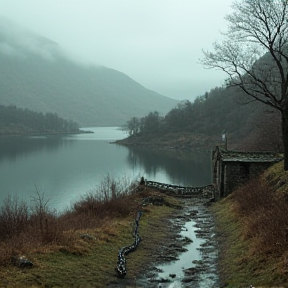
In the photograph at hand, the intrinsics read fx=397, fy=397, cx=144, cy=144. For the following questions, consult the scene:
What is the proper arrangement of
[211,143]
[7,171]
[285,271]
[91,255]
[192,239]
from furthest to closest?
[211,143] < [7,171] < [192,239] < [91,255] < [285,271]

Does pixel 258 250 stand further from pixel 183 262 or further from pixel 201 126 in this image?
pixel 201 126

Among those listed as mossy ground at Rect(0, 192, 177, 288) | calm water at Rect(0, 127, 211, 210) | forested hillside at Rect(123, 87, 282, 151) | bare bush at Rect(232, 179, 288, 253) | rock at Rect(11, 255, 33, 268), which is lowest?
calm water at Rect(0, 127, 211, 210)

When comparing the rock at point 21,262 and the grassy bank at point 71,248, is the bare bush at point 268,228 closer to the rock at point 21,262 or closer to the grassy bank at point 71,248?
the grassy bank at point 71,248

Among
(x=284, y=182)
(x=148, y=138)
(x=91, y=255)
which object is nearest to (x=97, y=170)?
(x=284, y=182)

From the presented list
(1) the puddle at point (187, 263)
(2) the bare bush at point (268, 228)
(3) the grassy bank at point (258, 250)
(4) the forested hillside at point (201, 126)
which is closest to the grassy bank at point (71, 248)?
(1) the puddle at point (187, 263)

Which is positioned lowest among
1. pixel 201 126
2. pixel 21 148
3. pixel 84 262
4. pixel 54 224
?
pixel 21 148

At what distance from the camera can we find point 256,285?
9.77 m

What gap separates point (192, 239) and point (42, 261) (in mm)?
8432

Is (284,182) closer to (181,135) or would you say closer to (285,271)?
(285,271)

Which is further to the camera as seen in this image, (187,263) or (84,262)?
(187,263)

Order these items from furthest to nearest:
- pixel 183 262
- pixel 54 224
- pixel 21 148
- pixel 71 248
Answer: pixel 21 148 → pixel 54 224 → pixel 183 262 → pixel 71 248

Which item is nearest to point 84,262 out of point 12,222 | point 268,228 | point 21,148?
point 268,228

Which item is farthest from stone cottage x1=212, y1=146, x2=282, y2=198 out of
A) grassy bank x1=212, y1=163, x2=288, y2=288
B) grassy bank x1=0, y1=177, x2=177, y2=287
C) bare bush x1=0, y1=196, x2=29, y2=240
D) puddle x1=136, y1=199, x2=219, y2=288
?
bare bush x1=0, y1=196, x2=29, y2=240

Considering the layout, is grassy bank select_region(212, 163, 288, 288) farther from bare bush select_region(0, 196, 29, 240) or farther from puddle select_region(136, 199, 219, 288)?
bare bush select_region(0, 196, 29, 240)
